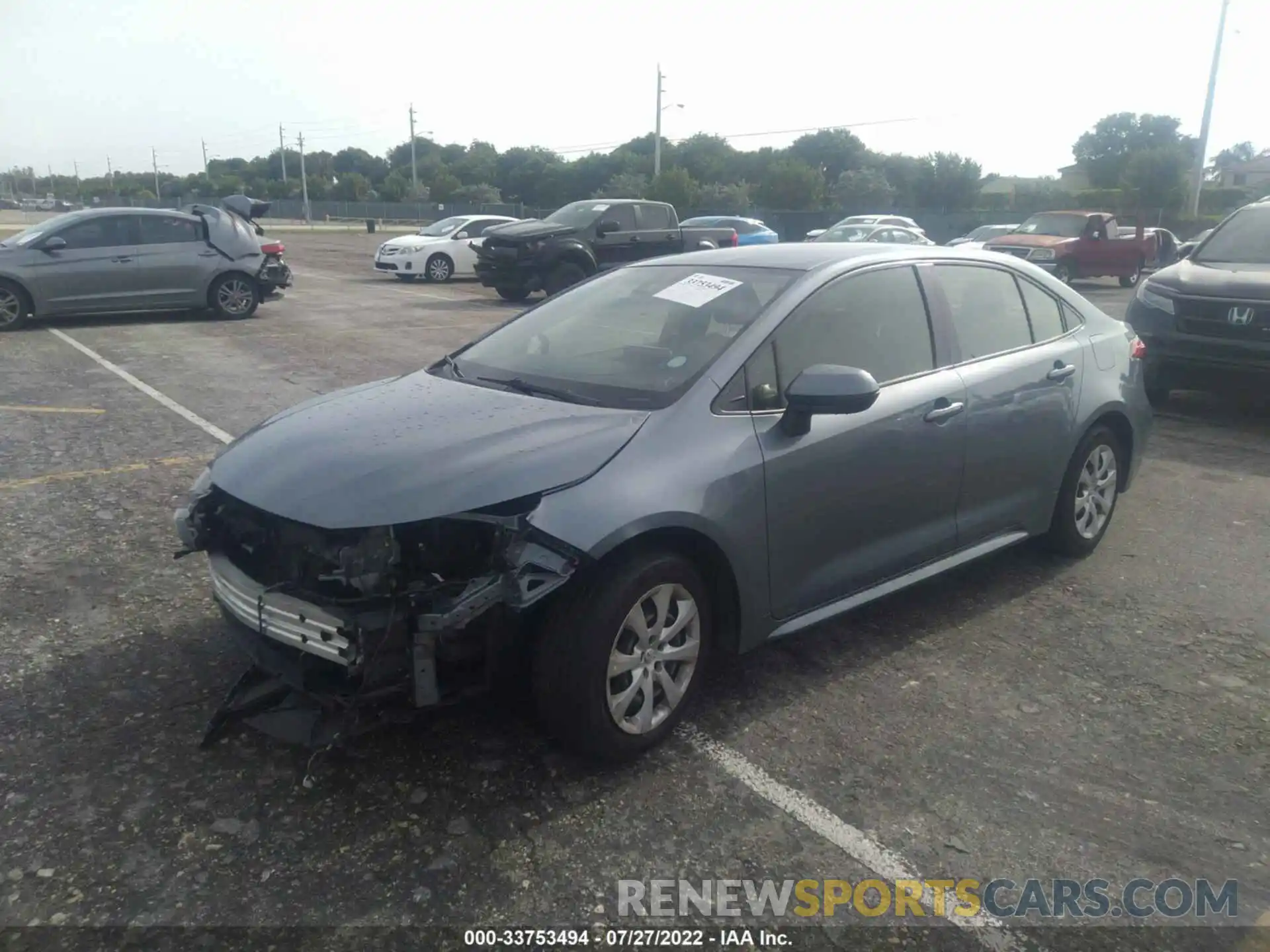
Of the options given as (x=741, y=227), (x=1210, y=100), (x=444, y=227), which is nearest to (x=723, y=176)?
(x=1210, y=100)

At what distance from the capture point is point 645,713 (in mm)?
3293

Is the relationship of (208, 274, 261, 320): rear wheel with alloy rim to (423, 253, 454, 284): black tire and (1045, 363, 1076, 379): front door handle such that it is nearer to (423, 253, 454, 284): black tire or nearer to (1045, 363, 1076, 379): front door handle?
(423, 253, 454, 284): black tire

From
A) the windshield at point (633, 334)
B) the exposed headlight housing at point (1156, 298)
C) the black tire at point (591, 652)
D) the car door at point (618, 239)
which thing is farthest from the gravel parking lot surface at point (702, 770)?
the car door at point (618, 239)

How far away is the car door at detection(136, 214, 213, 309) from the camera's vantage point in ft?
45.6

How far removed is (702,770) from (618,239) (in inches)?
621

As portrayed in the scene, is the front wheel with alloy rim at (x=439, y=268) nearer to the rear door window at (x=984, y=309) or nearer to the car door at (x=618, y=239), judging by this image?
the car door at (x=618, y=239)

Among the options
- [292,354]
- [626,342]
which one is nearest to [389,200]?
[292,354]

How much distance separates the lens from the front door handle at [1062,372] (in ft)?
15.7

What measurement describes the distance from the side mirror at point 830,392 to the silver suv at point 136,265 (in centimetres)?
1273

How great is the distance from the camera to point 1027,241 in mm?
21828

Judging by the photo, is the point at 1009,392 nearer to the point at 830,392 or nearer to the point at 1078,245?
the point at 830,392

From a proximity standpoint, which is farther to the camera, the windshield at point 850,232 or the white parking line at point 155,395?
the windshield at point 850,232

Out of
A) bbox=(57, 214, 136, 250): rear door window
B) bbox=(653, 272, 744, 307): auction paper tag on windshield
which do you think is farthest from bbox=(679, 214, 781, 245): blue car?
bbox=(653, 272, 744, 307): auction paper tag on windshield

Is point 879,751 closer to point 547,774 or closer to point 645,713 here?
point 645,713
